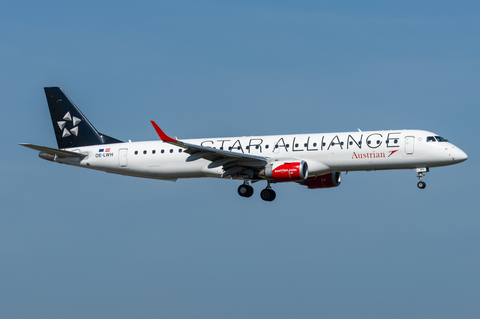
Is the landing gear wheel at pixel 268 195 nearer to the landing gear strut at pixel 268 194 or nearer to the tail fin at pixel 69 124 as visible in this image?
the landing gear strut at pixel 268 194

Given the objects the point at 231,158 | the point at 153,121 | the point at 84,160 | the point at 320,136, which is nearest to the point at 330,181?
the point at 320,136

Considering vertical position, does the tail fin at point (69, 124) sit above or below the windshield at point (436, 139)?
above

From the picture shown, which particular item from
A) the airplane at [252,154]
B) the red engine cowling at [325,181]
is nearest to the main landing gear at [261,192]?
the airplane at [252,154]

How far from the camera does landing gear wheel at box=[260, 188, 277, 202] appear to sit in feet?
159

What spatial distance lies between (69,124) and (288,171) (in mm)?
18994

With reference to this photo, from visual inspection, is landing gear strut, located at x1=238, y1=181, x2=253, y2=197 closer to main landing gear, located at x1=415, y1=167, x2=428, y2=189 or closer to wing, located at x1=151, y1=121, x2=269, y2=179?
wing, located at x1=151, y1=121, x2=269, y2=179

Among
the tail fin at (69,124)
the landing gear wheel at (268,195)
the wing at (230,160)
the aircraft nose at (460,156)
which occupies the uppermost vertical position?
the tail fin at (69,124)

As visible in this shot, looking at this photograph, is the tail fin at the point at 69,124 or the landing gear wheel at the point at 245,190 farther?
the tail fin at the point at 69,124

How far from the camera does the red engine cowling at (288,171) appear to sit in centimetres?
4453

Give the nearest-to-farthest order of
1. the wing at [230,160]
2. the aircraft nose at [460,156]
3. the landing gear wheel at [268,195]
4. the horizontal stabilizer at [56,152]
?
the aircraft nose at [460,156], the wing at [230,160], the horizontal stabilizer at [56,152], the landing gear wheel at [268,195]

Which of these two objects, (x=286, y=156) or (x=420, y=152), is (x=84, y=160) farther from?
(x=420, y=152)

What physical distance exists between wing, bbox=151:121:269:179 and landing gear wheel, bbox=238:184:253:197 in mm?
1537

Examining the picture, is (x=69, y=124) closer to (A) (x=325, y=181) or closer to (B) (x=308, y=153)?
(B) (x=308, y=153)

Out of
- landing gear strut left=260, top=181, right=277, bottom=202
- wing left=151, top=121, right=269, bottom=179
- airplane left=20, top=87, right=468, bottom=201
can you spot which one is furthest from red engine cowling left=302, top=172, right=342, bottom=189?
wing left=151, top=121, right=269, bottom=179
